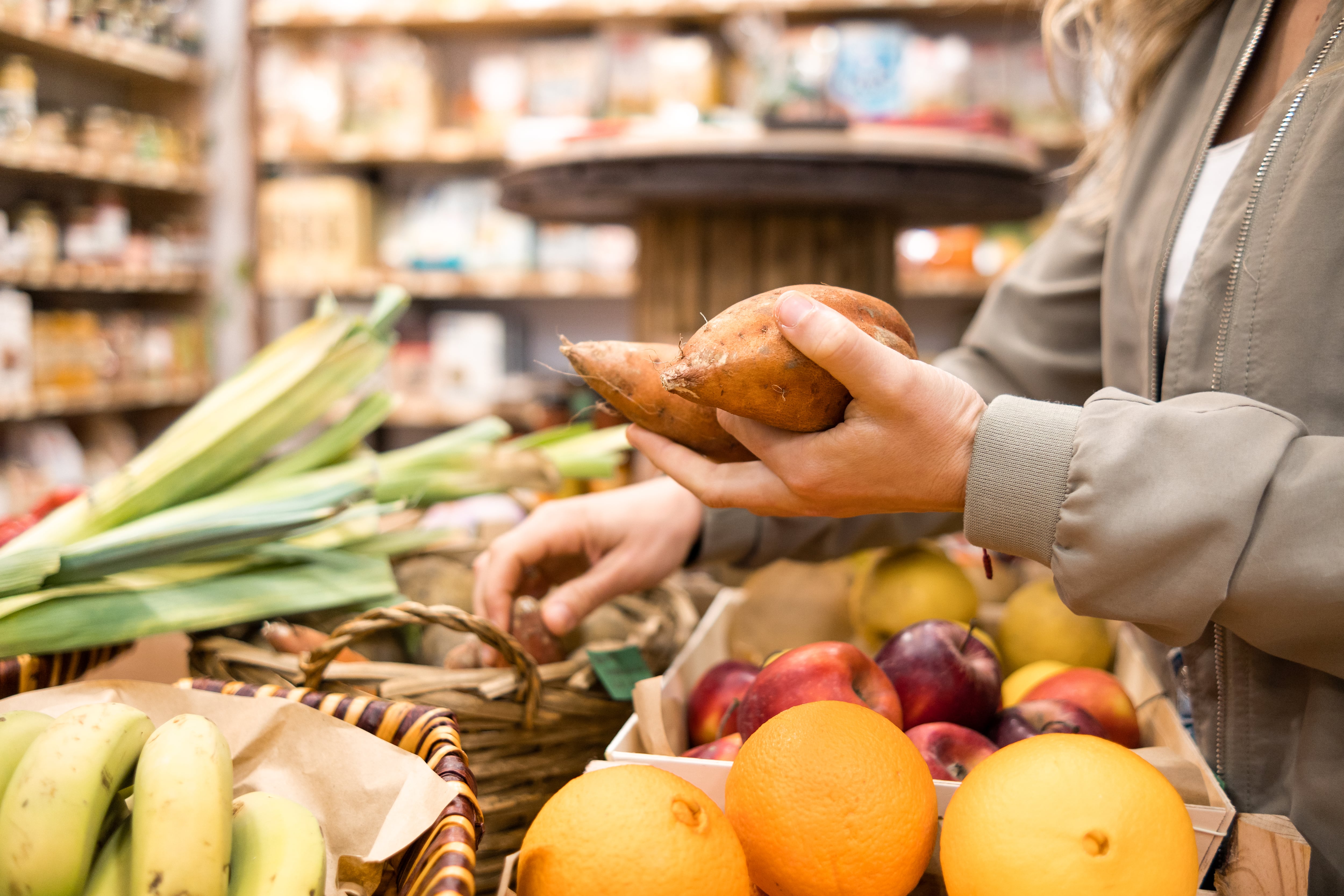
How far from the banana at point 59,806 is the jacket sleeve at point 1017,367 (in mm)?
550

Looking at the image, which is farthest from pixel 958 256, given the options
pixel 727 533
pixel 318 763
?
pixel 318 763

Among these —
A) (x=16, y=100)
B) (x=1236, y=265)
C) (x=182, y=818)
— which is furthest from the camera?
(x=16, y=100)

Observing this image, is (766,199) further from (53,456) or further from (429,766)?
(53,456)

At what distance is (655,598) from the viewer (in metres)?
1.04

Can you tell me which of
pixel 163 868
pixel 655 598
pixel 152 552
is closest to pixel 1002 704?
pixel 655 598

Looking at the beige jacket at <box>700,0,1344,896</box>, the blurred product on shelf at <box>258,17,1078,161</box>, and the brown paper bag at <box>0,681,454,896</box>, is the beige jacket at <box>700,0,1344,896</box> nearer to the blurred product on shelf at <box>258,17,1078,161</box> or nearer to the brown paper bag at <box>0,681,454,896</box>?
the brown paper bag at <box>0,681,454,896</box>

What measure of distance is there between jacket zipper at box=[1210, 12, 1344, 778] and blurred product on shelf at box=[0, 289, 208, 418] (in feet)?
9.66

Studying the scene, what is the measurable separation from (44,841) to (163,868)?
0.06 metres

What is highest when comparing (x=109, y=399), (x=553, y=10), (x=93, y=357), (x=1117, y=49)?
(x=553, y=10)

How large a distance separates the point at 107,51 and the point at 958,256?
2.79 m

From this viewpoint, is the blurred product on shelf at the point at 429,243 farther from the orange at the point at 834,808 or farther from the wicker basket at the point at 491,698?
the orange at the point at 834,808

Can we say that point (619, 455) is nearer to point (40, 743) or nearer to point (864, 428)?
point (864, 428)

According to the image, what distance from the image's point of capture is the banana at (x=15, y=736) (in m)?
0.48

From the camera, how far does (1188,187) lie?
28.7 inches
